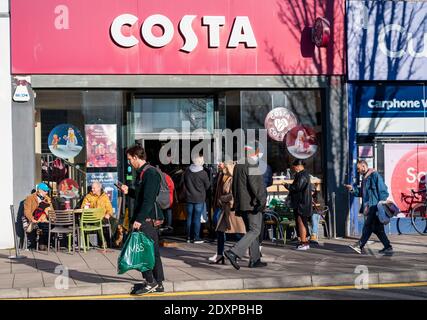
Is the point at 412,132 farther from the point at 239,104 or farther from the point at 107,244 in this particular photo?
the point at 107,244

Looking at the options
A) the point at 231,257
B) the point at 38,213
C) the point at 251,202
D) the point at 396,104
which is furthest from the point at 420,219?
the point at 38,213

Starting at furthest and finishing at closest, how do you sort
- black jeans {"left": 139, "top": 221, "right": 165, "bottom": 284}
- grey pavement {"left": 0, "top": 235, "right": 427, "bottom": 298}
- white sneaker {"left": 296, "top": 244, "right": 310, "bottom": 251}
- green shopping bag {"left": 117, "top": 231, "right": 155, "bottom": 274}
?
white sneaker {"left": 296, "top": 244, "right": 310, "bottom": 251}, grey pavement {"left": 0, "top": 235, "right": 427, "bottom": 298}, black jeans {"left": 139, "top": 221, "right": 165, "bottom": 284}, green shopping bag {"left": 117, "top": 231, "right": 155, "bottom": 274}

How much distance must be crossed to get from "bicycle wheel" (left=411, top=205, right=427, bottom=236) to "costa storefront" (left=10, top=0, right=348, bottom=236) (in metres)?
1.73

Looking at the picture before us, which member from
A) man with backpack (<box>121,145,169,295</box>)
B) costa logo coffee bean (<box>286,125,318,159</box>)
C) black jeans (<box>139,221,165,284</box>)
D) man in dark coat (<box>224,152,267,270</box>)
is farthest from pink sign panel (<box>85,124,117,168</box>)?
black jeans (<box>139,221,165,284</box>)

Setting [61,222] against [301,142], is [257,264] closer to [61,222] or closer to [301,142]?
[61,222]

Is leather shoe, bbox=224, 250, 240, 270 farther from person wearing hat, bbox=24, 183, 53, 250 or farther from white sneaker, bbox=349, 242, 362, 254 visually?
person wearing hat, bbox=24, 183, 53, 250

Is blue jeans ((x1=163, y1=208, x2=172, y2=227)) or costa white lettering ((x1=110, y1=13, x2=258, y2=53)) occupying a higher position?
costa white lettering ((x1=110, y1=13, x2=258, y2=53))

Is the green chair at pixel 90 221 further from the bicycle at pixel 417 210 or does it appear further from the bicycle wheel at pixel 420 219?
the bicycle wheel at pixel 420 219

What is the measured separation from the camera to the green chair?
534 inches

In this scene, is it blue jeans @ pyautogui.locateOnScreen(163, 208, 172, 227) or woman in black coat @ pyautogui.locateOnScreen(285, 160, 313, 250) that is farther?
blue jeans @ pyautogui.locateOnScreen(163, 208, 172, 227)

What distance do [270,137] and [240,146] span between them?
719 millimetres

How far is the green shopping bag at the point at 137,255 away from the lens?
28.9ft
